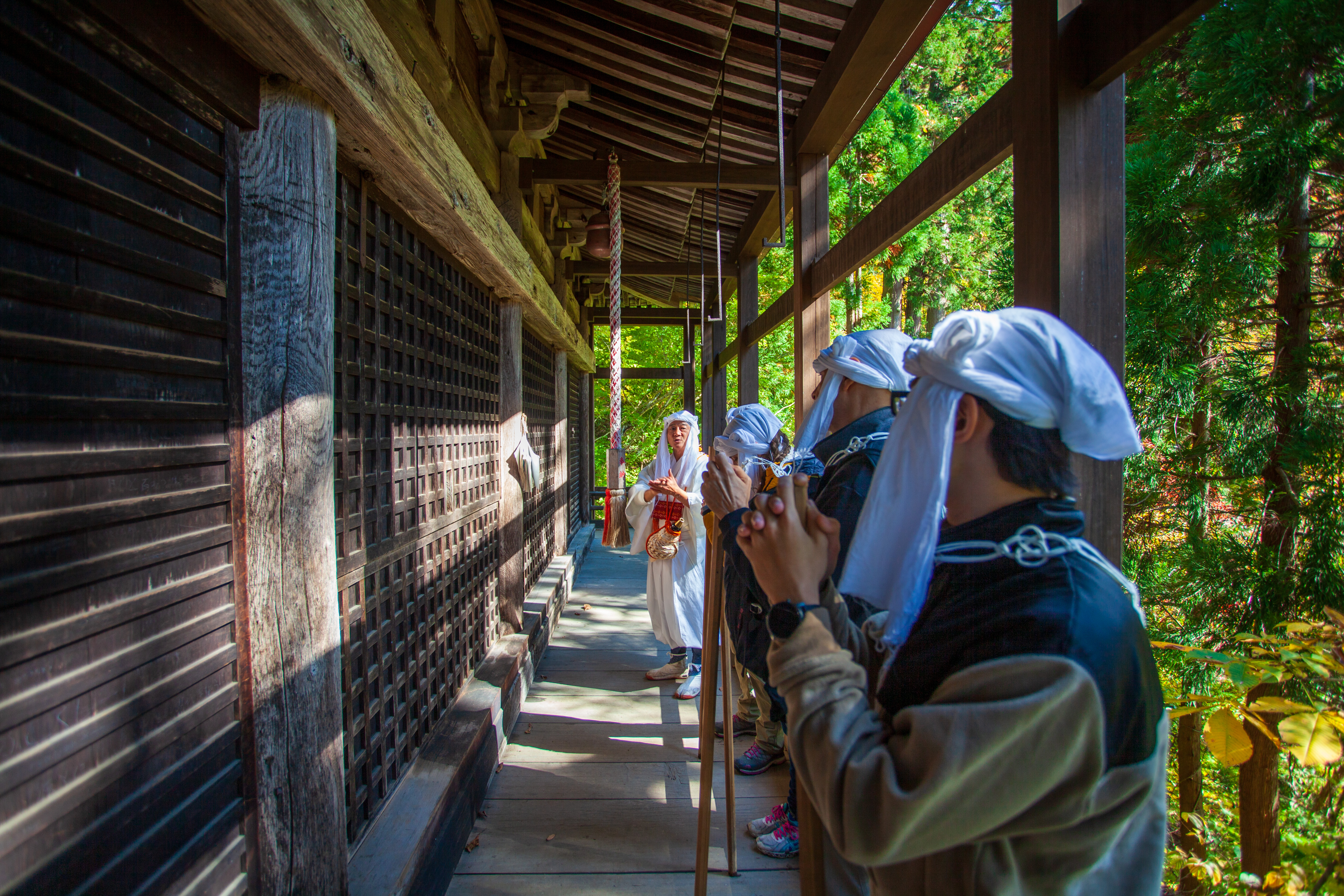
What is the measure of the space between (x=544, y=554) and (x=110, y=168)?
5.88 meters

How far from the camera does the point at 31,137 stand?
990 millimetres

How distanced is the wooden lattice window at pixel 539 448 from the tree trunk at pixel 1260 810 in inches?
160

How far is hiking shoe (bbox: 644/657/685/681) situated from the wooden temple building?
157 cm

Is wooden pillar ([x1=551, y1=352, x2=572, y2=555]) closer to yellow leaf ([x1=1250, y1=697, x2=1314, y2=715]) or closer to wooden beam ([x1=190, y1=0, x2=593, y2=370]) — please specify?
wooden beam ([x1=190, y1=0, x2=593, y2=370])

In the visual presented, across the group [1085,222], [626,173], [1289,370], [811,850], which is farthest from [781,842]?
[626,173]

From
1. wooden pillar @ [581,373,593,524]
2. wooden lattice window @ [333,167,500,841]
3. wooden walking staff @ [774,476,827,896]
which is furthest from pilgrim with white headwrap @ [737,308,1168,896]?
wooden pillar @ [581,373,593,524]

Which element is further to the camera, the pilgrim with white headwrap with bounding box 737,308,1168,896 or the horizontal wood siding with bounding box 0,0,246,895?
the horizontal wood siding with bounding box 0,0,246,895

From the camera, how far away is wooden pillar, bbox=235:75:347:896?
1.52 m

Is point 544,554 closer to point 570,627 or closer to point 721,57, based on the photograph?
point 570,627

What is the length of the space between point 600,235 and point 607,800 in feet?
14.6

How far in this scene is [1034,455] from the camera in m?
1.03

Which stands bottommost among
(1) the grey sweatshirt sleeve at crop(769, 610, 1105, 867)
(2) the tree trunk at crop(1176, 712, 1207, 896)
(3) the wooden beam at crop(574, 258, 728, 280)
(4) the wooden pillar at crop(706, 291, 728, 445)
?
(2) the tree trunk at crop(1176, 712, 1207, 896)

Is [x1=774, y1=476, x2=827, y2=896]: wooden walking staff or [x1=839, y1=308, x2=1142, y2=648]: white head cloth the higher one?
[x1=839, y1=308, x2=1142, y2=648]: white head cloth

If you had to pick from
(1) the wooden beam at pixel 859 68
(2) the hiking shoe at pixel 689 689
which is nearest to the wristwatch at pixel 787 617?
(1) the wooden beam at pixel 859 68
